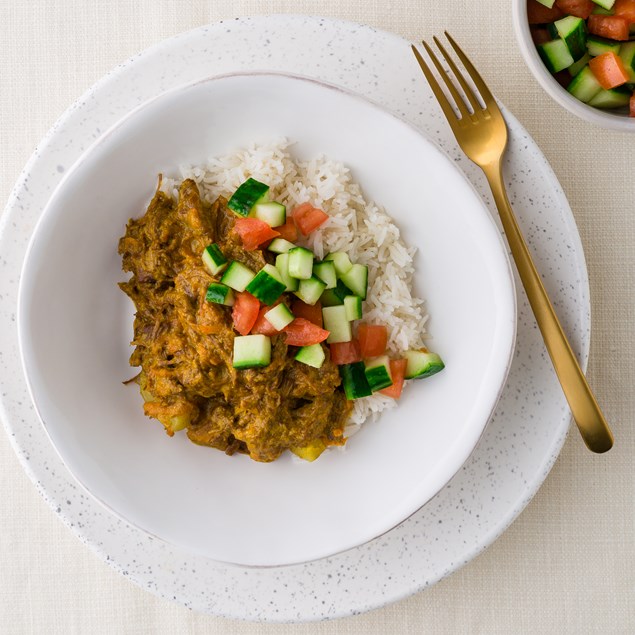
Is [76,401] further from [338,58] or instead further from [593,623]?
[593,623]

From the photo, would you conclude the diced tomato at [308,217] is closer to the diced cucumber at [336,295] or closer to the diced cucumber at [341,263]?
the diced cucumber at [341,263]

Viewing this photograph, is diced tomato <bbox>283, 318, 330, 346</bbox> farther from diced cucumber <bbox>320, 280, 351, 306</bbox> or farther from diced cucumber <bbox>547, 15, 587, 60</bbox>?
diced cucumber <bbox>547, 15, 587, 60</bbox>

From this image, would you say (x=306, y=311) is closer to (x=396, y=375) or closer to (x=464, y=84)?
(x=396, y=375)

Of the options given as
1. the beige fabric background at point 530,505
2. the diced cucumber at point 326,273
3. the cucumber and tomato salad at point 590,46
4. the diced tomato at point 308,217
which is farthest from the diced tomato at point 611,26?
the diced cucumber at point 326,273

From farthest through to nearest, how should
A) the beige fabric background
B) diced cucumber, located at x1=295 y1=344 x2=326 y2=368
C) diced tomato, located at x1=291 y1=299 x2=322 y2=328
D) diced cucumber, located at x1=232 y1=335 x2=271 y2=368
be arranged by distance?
the beige fabric background → diced tomato, located at x1=291 y1=299 x2=322 y2=328 → diced cucumber, located at x1=295 y1=344 x2=326 y2=368 → diced cucumber, located at x1=232 y1=335 x2=271 y2=368

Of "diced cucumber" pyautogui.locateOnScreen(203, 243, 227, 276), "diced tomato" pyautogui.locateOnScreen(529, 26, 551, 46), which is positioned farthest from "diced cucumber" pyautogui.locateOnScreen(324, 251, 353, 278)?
"diced tomato" pyautogui.locateOnScreen(529, 26, 551, 46)

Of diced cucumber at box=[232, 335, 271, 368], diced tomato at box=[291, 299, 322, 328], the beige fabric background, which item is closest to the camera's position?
diced cucumber at box=[232, 335, 271, 368]

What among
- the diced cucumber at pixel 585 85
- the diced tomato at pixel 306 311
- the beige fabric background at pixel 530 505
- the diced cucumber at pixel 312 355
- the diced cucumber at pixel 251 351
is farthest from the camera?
the beige fabric background at pixel 530 505

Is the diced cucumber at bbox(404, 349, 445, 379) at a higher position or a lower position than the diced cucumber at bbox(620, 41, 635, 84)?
lower

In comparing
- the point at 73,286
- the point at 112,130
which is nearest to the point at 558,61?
the point at 112,130
